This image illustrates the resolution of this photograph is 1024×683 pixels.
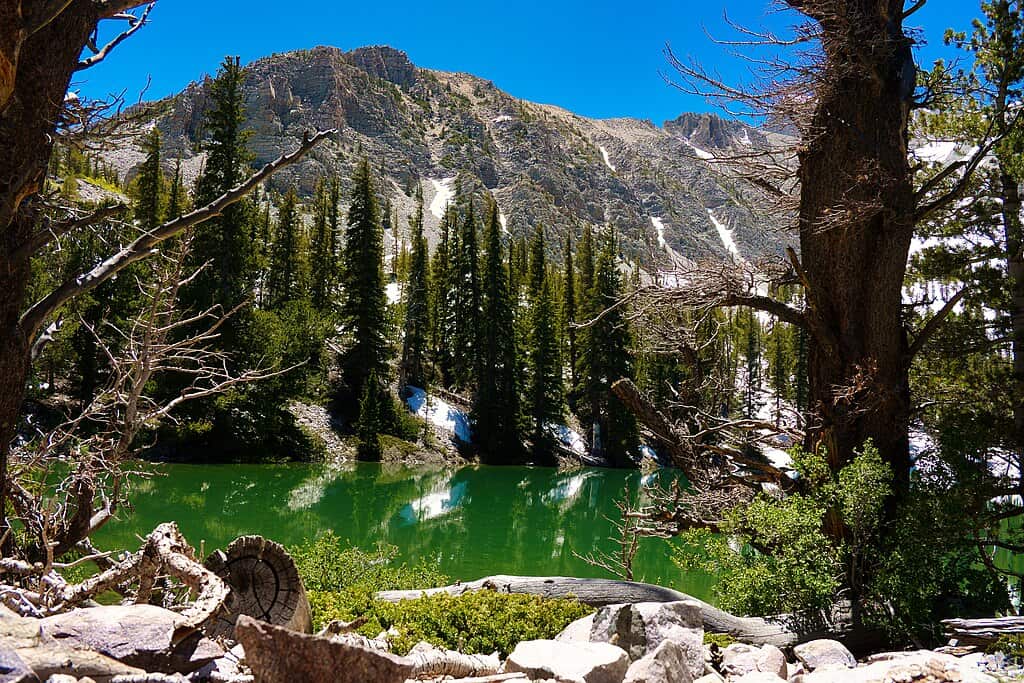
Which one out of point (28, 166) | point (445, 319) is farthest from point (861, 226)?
point (445, 319)

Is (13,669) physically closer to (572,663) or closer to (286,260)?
(572,663)

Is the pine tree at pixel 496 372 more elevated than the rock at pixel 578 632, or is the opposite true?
the pine tree at pixel 496 372

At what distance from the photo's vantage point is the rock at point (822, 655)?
16.4 feet

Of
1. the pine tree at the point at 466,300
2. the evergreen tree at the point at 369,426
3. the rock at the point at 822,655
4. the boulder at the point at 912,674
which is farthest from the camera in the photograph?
the pine tree at the point at 466,300

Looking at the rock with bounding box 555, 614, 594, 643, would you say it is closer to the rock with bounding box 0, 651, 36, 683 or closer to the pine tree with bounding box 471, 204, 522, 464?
the rock with bounding box 0, 651, 36, 683

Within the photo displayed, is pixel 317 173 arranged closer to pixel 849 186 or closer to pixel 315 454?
pixel 315 454

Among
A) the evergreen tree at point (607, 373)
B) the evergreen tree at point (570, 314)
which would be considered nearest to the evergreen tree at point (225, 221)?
the evergreen tree at point (607, 373)

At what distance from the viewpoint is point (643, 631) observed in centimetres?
460

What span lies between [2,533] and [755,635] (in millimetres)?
5595

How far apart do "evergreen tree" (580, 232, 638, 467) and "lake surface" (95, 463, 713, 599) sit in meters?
9.97

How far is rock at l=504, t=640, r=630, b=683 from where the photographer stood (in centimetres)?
357

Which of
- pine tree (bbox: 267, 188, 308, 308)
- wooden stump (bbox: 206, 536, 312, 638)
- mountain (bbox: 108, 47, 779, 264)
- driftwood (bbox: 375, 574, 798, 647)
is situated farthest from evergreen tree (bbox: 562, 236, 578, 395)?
mountain (bbox: 108, 47, 779, 264)

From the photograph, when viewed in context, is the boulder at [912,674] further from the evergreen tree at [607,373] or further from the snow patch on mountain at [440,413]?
the evergreen tree at [607,373]

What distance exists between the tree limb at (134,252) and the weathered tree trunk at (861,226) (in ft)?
20.2
